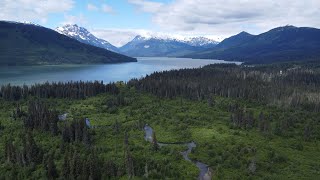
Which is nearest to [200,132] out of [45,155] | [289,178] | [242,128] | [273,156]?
[242,128]

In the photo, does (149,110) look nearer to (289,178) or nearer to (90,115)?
(90,115)

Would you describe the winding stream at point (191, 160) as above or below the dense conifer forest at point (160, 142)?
below

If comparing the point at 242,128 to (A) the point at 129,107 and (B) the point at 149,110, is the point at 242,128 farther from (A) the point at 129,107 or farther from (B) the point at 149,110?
(A) the point at 129,107

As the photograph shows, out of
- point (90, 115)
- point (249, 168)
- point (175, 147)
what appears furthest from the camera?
point (90, 115)

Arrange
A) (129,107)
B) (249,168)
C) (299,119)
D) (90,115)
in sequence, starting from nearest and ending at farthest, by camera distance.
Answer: (249,168) → (299,119) → (90,115) → (129,107)

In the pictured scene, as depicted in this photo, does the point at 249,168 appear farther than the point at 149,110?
No

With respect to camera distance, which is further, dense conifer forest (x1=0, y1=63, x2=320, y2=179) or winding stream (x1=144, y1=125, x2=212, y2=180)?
winding stream (x1=144, y1=125, x2=212, y2=180)

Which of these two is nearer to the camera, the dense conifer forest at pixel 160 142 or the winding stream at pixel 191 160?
the dense conifer forest at pixel 160 142

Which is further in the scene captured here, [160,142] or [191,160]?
[160,142]

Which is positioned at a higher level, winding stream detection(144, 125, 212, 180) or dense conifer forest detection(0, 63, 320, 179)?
dense conifer forest detection(0, 63, 320, 179)

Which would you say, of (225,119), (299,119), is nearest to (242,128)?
(225,119)
